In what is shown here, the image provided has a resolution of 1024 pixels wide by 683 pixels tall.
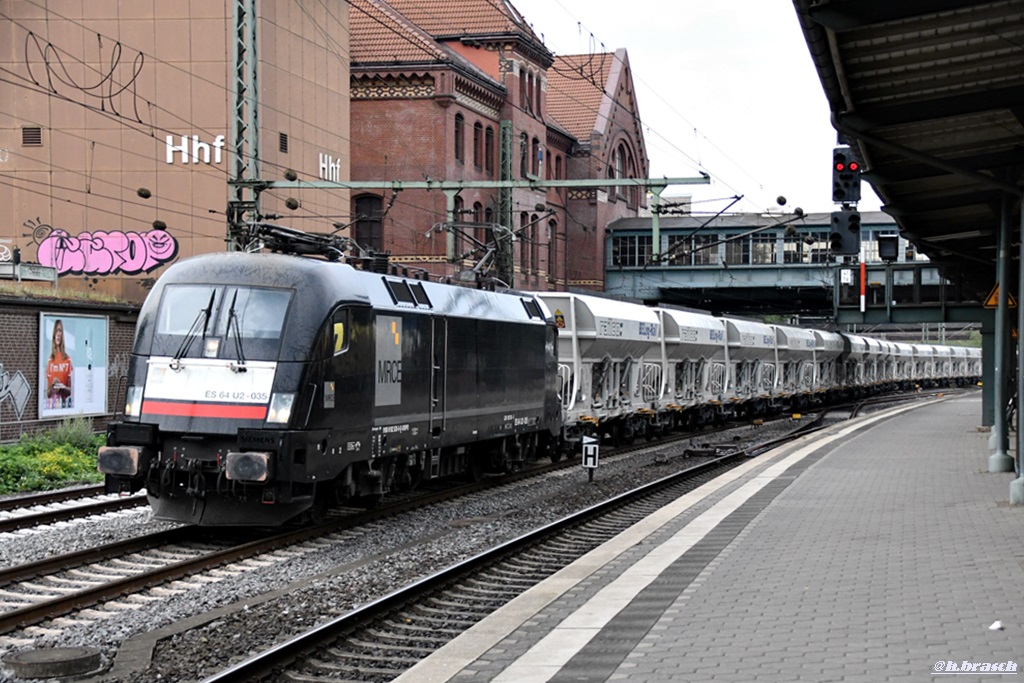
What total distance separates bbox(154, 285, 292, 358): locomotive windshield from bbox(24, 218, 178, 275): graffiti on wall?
25741 millimetres

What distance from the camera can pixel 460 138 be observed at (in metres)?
53.2

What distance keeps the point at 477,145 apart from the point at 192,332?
139 ft

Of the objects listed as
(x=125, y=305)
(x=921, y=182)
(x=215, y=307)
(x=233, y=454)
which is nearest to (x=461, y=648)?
(x=233, y=454)

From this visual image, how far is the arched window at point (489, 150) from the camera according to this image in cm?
5634

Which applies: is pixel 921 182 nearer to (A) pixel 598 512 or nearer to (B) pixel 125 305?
(A) pixel 598 512

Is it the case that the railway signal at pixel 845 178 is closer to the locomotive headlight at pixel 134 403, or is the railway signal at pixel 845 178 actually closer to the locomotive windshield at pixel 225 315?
the locomotive windshield at pixel 225 315

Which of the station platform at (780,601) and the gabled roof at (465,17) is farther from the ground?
the gabled roof at (465,17)

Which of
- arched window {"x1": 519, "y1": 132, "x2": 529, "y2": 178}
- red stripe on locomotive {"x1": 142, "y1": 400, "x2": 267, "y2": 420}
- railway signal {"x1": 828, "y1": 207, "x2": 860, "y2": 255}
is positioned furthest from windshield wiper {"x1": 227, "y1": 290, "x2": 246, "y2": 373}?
arched window {"x1": 519, "y1": 132, "x2": 529, "y2": 178}

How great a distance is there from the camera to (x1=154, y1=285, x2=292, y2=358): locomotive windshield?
13617 millimetres

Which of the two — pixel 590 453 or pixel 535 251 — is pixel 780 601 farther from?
Result: pixel 535 251

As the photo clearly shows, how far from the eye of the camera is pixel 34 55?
39.5 metres

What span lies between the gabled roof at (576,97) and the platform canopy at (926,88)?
172 ft

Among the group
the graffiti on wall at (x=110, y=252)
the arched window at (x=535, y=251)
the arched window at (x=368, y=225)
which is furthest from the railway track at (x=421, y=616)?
the arched window at (x=535, y=251)

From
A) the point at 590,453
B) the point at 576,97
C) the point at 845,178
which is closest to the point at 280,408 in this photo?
the point at 590,453
